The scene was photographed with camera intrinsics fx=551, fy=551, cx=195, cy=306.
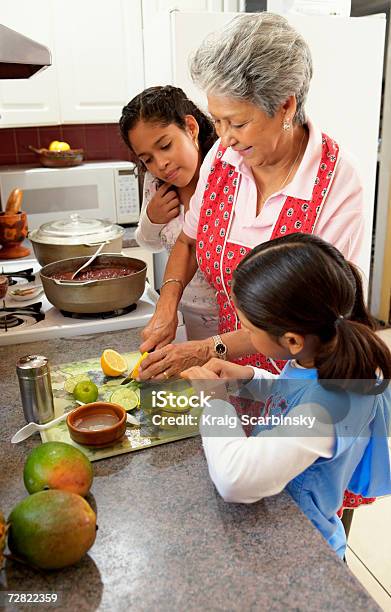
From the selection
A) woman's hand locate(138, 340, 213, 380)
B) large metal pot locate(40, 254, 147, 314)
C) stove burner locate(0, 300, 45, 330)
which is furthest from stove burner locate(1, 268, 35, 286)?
woman's hand locate(138, 340, 213, 380)

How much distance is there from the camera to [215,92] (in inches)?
44.8

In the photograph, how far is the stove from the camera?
149cm

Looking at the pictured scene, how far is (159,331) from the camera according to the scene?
53.4 inches

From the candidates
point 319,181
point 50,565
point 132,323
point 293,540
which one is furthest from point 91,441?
point 319,181

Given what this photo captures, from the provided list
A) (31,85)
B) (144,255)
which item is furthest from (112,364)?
(31,85)

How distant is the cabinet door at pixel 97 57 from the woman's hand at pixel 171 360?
231 cm

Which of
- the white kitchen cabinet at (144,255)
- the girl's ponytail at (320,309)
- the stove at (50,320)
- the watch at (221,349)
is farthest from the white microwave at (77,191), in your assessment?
the girl's ponytail at (320,309)

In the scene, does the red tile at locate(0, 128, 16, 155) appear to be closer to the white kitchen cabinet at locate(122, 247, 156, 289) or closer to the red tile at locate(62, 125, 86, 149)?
the red tile at locate(62, 125, 86, 149)

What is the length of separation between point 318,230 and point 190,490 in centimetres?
63

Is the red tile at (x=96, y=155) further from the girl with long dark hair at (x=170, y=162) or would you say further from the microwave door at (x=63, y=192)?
the girl with long dark hair at (x=170, y=162)

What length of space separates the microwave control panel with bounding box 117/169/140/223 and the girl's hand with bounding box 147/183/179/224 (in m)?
1.42

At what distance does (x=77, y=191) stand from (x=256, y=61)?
2050 millimetres

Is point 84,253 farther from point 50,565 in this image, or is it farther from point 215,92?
point 50,565

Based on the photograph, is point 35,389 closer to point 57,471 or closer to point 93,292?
point 57,471
